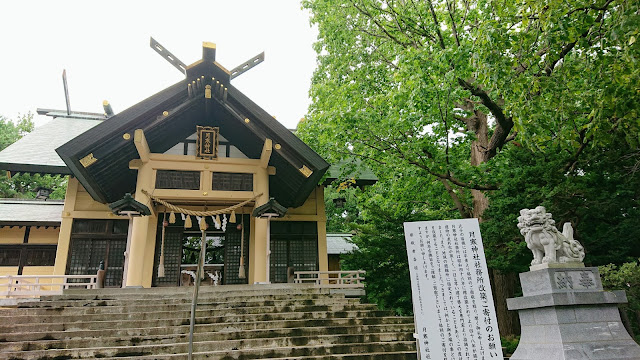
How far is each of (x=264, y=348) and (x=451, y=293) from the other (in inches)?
143

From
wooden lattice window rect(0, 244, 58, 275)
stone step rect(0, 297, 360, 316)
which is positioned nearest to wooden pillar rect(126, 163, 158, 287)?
stone step rect(0, 297, 360, 316)

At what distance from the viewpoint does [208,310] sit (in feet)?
25.9

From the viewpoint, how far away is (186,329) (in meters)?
7.22

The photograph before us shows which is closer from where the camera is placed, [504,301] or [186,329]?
[186,329]

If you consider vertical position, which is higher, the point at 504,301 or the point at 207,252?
the point at 207,252

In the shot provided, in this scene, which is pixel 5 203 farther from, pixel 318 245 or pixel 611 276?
pixel 611 276

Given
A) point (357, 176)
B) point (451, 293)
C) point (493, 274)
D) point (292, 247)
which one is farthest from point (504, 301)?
point (292, 247)

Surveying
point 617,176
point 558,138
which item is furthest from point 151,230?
point 617,176

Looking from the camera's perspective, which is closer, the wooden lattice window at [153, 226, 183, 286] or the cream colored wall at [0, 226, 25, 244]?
the wooden lattice window at [153, 226, 183, 286]

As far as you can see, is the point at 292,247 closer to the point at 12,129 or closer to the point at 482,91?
the point at 482,91

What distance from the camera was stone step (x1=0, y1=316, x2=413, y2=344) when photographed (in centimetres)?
680

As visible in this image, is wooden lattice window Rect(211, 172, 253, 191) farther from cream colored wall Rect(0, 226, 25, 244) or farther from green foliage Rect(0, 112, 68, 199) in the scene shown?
green foliage Rect(0, 112, 68, 199)

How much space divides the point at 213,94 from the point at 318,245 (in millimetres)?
5964

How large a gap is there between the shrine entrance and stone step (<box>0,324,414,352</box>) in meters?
4.89
